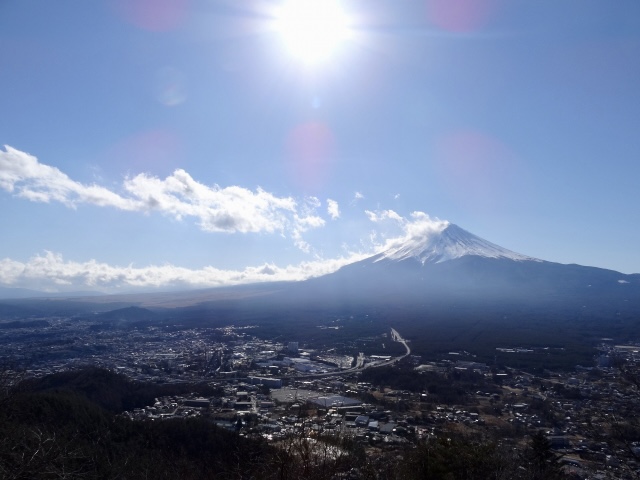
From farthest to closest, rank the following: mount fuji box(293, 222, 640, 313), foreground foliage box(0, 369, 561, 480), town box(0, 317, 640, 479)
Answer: mount fuji box(293, 222, 640, 313) → town box(0, 317, 640, 479) → foreground foliage box(0, 369, 561, 480)

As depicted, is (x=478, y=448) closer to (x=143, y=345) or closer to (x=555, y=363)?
(x=555, y=363)

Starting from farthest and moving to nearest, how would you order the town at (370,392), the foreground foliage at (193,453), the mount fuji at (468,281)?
the mount fuji at (468,281)
the town at (370,392)
the foreground foliage at (193,453)

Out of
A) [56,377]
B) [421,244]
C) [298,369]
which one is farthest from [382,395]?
[421,244]

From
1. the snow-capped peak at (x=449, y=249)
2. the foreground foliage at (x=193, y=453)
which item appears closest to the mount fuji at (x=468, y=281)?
the snow-capped peak at (x=449, y=249)

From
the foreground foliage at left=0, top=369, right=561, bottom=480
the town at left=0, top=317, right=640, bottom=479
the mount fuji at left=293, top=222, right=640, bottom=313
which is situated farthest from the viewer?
the mount fuji at left=293, top=222, right=640, bottom=313

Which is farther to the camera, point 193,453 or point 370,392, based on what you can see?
point 370,392

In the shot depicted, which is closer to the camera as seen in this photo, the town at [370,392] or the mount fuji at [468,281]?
the town at [370,392]

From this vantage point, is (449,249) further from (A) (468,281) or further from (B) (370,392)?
(B) (370,392)

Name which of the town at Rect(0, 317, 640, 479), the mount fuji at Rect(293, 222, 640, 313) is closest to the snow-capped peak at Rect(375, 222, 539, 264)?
the mount fuji at Rect(293, 222, 640, 313)

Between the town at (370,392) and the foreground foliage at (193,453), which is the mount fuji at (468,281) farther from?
the foreground foliage at (193,453)

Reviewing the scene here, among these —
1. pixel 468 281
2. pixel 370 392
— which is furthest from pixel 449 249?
pixel 370 392

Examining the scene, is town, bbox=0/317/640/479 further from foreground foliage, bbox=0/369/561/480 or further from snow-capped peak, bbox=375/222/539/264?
snow-capped peak, bbox=375/222/539/264

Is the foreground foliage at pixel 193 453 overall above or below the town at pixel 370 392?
above
